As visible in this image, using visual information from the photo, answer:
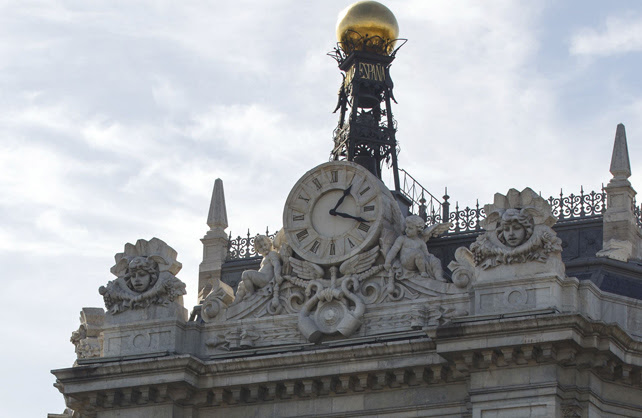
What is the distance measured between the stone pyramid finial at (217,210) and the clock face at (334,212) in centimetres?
441

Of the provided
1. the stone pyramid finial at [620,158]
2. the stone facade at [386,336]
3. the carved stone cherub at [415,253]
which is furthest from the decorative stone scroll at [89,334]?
the stone pyramid finial at [620,158]

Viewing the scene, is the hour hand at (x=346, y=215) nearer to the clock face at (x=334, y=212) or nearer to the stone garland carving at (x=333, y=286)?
the clock face at (x=334, y=212)

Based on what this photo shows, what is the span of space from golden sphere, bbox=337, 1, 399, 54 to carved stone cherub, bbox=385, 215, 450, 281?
32.7 ft

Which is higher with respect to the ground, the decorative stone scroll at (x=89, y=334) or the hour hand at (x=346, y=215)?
the hour hand at (x=346, y=215)

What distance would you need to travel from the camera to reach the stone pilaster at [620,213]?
50.7m

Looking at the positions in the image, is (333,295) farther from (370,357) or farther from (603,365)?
(603,365)

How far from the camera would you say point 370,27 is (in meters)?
58.2

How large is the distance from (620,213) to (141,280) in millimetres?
11561

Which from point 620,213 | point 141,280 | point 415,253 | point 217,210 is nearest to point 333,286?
point 415,253

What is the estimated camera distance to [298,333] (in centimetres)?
4950

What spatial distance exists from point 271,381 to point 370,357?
2.48 meters

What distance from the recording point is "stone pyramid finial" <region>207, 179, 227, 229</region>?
180 feet

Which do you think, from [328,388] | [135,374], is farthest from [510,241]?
[135,374]

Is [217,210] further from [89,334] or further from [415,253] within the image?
[415,253]
